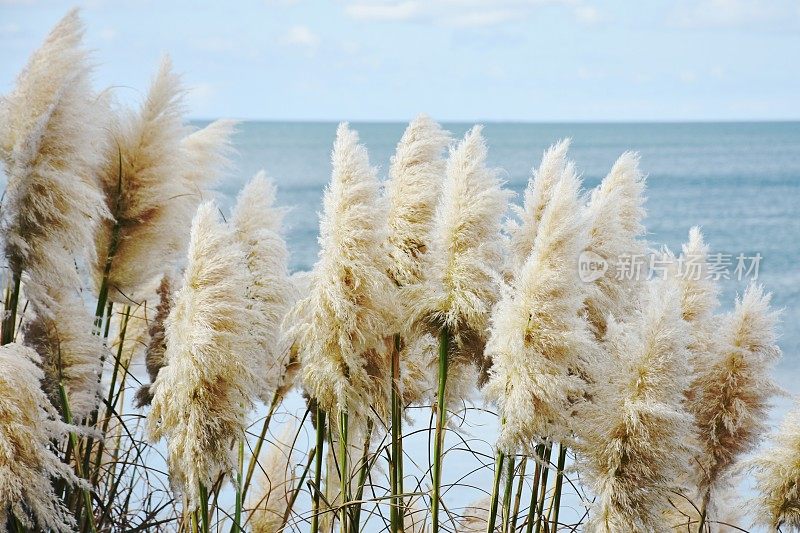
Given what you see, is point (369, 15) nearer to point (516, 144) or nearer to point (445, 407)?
point (516, 144)

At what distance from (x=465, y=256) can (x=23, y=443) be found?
0.94 m

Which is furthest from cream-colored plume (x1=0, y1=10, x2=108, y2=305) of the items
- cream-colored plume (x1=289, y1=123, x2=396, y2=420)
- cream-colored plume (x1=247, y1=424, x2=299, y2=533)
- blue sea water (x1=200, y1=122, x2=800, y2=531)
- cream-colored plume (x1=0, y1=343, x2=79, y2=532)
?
cream-colored plume (x1=247, y1=424, x2=299, y2=533)

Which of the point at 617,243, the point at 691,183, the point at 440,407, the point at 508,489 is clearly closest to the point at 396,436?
the point at 440,407

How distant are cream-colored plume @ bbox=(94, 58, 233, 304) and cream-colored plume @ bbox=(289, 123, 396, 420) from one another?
23.1 inches

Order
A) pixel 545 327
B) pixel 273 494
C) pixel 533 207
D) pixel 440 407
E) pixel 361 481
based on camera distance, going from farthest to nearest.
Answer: pixel 273 494, pixel 361 481, pixel 533 207, pixel 440 407, pixel 545 327

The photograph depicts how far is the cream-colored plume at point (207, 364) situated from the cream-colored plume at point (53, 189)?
1.17 feet

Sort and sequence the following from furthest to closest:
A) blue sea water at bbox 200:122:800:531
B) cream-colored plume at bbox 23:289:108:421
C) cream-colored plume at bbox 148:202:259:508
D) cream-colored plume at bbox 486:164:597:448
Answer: blue sea water at bbox 200:122:800:531, cream-colored plume at bbox 23:289:108:421, cream-colored plume at bbox 148:202:259:508, cream-colored plume at bbox 486:164:597:448

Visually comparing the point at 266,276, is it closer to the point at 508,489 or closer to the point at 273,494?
the point at 508,489

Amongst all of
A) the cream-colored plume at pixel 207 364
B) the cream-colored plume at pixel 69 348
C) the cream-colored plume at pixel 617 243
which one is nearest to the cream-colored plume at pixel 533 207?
the cream-colored plume at pixel 617 243

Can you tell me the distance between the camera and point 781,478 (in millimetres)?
2234

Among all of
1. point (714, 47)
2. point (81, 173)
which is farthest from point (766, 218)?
point (81, 173)

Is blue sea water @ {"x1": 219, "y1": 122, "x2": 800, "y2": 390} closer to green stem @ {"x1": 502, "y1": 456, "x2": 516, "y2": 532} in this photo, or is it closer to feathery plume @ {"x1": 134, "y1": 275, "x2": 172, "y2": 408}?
feathery plume @ {"x1": 134, "y1": 275, "x2": 172, "y2": 408}

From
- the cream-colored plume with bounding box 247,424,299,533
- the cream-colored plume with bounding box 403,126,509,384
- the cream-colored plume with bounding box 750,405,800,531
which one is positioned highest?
the cream-colored plume with bounding box 403,126,509,384

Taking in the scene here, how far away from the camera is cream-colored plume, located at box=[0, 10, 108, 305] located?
2.24m
